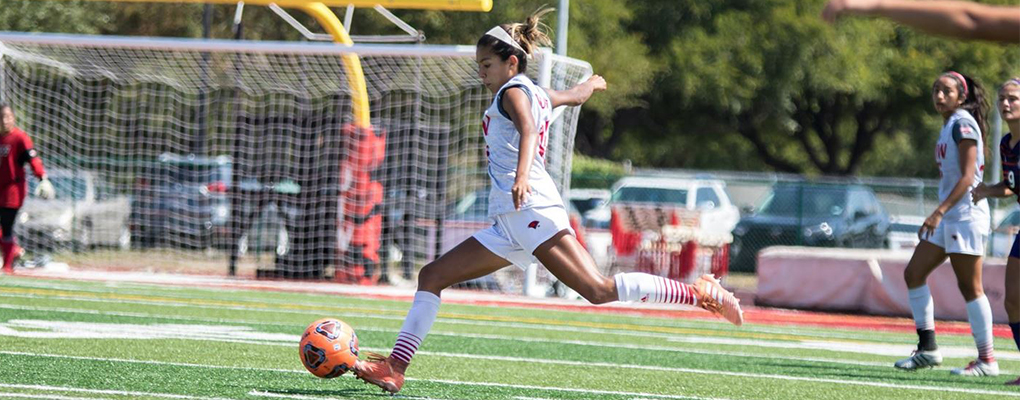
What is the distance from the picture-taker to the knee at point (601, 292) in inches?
251

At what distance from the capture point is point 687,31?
121 feet

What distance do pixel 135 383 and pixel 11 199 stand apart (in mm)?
9811

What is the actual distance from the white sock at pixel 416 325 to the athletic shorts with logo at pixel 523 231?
376 mm

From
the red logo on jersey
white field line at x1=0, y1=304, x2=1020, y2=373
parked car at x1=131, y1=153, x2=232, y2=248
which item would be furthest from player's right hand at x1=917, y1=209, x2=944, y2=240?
parked car at x1=131, y1=153, x2=232, y2=248

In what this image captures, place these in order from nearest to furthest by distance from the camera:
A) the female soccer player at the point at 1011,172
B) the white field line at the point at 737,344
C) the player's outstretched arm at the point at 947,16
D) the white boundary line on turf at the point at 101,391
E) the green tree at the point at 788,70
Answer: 1. the player's outstretched arm at the point at 947,16
2. the white boundary line on turf at the point at 101,391
3. the female soccer player at the point at 1011,172
4. the white field line at the point at 737,344
5. the green tree at the point at 788,70

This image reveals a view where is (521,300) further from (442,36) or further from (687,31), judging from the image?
(687,31)

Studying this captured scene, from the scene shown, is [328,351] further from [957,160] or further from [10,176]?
Result: [10,176]

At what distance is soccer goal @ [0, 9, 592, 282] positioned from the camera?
1805 centimetres

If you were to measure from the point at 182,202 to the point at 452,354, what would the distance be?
41.4 ft

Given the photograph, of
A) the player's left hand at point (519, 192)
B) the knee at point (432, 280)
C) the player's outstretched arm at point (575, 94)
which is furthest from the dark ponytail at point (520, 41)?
the knee at point (432, 280)

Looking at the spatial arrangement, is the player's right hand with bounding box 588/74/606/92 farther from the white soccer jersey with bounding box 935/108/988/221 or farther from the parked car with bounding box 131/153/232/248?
the parked car with bounding box 131/153/232/248

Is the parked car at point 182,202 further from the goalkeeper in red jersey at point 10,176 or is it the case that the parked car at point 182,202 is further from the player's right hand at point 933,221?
the player's right hand at point 933,221

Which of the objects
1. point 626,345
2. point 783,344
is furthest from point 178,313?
point 783,344

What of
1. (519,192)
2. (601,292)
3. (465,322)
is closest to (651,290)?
(601,292)
